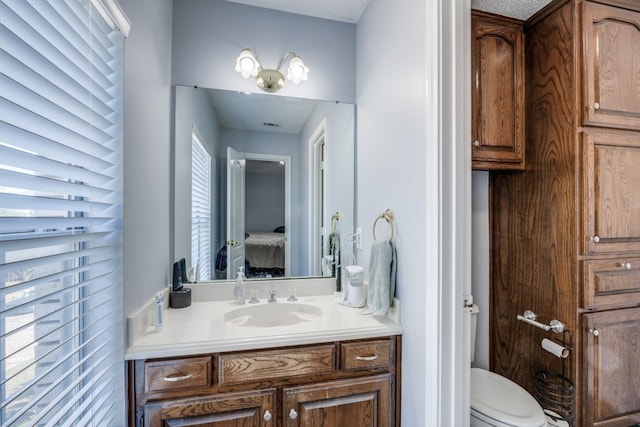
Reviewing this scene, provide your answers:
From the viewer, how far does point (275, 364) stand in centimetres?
119

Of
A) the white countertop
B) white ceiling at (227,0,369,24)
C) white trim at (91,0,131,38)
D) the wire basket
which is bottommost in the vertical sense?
the wire basket

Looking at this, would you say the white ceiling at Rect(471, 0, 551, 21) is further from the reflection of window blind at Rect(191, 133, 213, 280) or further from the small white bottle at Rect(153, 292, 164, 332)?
the small white bottle at Rect(153, 292, 164, 332)

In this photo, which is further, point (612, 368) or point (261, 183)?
point (261, 183)

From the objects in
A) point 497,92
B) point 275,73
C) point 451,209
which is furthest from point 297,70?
point 451,209

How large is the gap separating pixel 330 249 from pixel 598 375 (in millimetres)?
1473

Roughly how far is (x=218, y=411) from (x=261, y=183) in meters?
1.18

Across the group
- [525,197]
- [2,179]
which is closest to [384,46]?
[525,197]

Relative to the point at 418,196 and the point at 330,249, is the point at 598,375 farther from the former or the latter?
the point at 330,249

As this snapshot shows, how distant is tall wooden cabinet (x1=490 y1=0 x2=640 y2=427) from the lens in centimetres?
142

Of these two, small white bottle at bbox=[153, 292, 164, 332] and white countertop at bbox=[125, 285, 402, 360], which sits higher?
small white bottle at bbox=[153, 292, 164, 332]

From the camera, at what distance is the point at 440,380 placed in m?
1.08

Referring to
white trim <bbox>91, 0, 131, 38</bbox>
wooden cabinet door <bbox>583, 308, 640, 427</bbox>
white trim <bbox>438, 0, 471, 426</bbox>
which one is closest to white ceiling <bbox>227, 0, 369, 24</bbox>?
white trim <bbox>438, 0, 471, 426</bbox>

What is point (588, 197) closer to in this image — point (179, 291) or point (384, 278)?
point (384, 278)

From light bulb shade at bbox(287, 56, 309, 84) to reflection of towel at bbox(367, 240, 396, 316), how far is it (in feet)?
3.55
